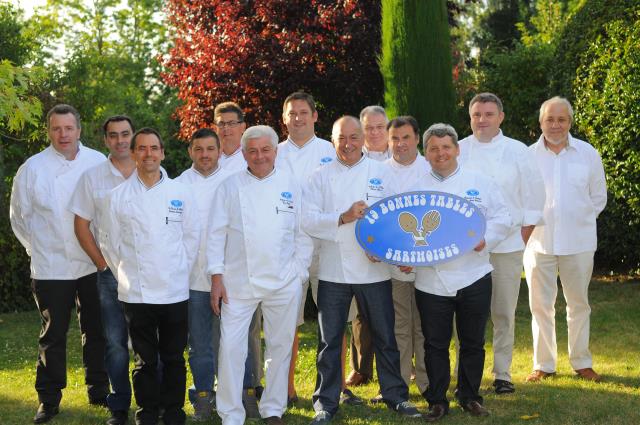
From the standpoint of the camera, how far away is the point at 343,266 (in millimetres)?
5898

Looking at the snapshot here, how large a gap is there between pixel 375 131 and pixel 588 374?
8.89 ft

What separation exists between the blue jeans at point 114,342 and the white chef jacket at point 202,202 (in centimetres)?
57

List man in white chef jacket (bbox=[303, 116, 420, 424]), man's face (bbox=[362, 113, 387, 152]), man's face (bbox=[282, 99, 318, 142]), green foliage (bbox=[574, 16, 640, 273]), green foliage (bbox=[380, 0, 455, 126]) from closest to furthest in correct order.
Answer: man in white chef jacket (bbox=[303, 116, 420, 424]), man's face (bbox=[282, 99, 318, 142]), man's face (bbox=[362, 113, 387, 152]), green foliage (bbox=[574, 16, 640, 273]), green foliage (bbox=[380, 0, 455, 126])

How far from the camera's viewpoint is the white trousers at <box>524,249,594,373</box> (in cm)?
704

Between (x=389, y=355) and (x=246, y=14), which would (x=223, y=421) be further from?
(x=246, y=14)

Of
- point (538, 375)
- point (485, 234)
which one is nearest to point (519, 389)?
point (538, 375)

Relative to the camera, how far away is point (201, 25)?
42.7 feet

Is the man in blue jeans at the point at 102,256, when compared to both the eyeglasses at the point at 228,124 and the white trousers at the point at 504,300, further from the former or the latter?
the white trousers at the point at 504,300

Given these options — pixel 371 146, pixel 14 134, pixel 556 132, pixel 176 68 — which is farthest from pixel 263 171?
pixel 14 134

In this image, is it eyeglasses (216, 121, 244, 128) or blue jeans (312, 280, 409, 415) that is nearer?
blue jeans (312, 280, 409, 415)

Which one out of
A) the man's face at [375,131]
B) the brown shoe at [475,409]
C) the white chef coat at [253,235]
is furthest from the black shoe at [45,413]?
the man's face at [375,131]

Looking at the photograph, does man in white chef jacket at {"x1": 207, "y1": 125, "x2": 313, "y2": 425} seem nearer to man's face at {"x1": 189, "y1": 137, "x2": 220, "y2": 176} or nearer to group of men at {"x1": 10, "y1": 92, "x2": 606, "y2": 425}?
group of men at {"x1": 10, "y1": 92, "x2": 606, "y2": 425}

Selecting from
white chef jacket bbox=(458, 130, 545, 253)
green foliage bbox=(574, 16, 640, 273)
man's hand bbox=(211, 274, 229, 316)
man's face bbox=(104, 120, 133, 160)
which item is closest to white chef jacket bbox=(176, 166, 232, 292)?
man's hand bbox=(211, 274, 229, 316)

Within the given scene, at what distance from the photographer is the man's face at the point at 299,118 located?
6.55m
